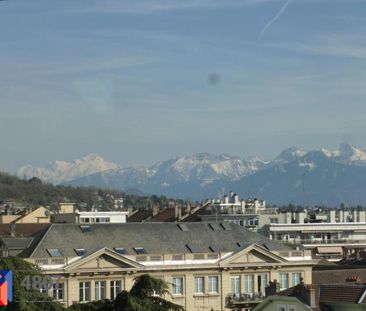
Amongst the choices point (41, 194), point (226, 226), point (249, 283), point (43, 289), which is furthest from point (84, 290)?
point (41, 194)

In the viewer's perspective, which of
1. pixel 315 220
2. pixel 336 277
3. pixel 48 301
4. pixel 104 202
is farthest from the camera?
pixel 104 202

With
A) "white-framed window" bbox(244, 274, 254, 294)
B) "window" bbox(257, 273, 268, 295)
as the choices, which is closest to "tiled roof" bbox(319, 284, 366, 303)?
"window" bbox(257, 273, 268, 295)

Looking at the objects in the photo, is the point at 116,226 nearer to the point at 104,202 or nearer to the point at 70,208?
the point at 70,208

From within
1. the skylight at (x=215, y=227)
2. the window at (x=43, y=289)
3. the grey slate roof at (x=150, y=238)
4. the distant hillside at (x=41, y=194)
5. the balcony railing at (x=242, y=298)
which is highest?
the distant hillside at (x=41, y=194)

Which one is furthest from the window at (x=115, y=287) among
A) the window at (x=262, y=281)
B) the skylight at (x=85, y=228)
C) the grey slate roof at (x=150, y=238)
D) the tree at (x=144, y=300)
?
the tree at (x=144, y=300)

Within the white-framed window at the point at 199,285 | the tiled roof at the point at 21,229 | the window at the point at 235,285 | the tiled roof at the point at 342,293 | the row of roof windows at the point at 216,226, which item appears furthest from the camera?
the tiled roof at the point at 21,229

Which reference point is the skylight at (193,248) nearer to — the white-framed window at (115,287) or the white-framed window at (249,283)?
the white-framed window at (249,283)

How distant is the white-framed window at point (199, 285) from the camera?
6359cm

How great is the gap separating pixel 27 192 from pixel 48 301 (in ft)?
427

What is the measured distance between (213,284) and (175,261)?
88.5 inches

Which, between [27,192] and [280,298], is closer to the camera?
[280,298]

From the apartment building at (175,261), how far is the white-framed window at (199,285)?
48 millimetres

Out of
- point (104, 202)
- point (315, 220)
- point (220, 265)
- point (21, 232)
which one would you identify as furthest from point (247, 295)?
point (104, 202)

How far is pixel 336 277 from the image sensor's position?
55625 mm
